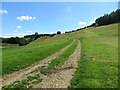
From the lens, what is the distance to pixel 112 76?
11477 millimetres

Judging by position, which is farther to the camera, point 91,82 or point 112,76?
point 112,76

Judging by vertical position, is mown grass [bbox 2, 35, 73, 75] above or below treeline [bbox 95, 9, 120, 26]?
below

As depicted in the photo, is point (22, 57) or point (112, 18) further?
point (112, 18)

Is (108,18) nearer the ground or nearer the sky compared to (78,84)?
nearer the sky

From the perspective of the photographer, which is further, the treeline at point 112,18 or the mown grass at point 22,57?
the treeline at point 112,18

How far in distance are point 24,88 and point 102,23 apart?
574ft

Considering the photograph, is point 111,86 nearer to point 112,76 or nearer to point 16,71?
point 112,76

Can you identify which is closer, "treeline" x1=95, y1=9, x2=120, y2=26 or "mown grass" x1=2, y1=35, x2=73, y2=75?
"mown grass" x1=2, y1=35, x2=73, y2=75

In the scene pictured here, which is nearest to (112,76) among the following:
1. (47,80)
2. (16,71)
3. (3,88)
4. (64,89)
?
(64,89)

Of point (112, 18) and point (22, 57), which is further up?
point (112, 18)

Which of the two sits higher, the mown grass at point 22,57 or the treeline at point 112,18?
the treeline at point 112,18

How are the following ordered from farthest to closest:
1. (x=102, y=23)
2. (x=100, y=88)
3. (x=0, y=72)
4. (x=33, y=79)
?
(x=102, y=23) → (x=0, y=72) → (x=33, y=79) → (x=100, y=88)

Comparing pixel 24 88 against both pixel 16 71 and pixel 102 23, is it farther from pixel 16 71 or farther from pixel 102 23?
pixel 102 23

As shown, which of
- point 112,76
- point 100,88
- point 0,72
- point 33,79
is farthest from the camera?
point 0,72
